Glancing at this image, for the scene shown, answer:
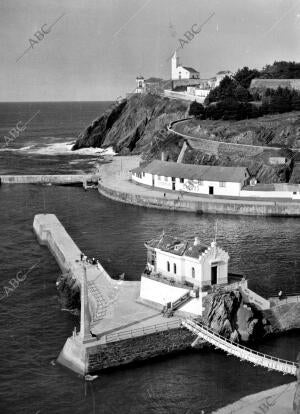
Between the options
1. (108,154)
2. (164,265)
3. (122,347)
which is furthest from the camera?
(108,154)

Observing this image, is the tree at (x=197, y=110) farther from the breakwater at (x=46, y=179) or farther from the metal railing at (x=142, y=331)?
the metal railing at (x=142, y=331)

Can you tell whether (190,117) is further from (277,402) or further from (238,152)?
(277,402)

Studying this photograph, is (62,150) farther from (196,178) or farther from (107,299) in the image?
(107,299)

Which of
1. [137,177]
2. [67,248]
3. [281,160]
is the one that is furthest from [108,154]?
[67,248]

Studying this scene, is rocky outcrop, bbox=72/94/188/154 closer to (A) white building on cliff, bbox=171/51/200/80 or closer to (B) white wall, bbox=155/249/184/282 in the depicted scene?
(A) white building on cliff, bbox=171/51/200/80

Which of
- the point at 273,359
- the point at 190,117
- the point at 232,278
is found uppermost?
Result: the point at 190,117

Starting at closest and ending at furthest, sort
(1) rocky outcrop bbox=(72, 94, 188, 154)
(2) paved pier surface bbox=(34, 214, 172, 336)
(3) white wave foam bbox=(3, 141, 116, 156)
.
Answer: (2) paved pier surface bbox=(34, 214, 172, 336)
(1) rocky outcrop bbox=(72, 94, 188, 154)
(3) white wave foam bbox=(3, 141, 116, 156)

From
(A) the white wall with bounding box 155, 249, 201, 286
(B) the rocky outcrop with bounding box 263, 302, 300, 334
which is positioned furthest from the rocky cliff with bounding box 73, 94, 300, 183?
(A) the white wall with bounding box 155, 249, 201, 286
